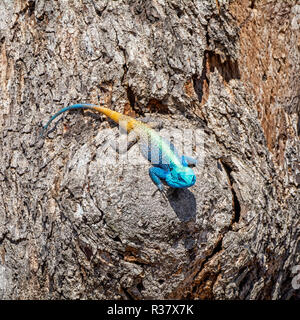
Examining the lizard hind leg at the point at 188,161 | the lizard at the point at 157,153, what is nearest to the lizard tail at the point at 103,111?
the lizard at the point at 157,153

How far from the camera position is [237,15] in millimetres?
3180

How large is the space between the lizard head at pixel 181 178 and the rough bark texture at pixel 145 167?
114mm

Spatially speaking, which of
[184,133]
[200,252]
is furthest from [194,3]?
[200,252]

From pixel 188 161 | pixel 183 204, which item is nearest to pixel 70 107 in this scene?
pixel 188 161

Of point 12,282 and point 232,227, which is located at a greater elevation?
point 232,227

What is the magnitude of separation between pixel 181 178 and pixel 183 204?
0.17 meters

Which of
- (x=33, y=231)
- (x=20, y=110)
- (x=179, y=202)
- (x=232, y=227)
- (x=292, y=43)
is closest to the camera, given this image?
(x=179, y=202)

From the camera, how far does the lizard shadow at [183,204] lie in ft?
7.97

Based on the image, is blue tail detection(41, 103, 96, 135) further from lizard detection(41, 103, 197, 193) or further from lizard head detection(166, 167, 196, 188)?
lizard head detection(166, 167, 196, 188)

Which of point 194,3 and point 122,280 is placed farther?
point 194,3

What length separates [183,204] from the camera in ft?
8.04

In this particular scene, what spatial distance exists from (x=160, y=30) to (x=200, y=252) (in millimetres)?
1620

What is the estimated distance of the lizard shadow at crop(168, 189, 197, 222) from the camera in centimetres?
243

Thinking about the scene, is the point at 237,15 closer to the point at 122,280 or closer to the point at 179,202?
the point at 179,202
